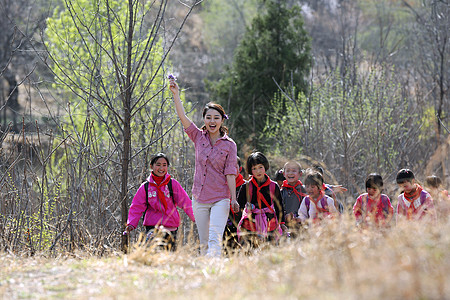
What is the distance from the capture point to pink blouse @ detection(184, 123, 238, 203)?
564cm

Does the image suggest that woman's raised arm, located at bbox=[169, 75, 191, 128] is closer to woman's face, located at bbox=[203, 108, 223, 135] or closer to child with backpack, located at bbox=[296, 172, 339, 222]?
woman's face, located at bbox=[203, 108, 223, 135]

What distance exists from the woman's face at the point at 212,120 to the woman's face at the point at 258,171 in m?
0.57

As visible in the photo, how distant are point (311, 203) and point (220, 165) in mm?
1010

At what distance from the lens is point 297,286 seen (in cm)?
289

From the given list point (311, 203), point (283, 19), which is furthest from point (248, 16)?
point (311, 203)

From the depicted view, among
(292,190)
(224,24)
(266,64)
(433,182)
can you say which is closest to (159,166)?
(292,190)

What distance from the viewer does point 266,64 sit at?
16.8 m

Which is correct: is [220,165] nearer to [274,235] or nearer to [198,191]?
[198,191]

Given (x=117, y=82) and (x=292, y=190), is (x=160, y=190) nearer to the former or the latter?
(x=117, y=82)

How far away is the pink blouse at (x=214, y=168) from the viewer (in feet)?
18.5

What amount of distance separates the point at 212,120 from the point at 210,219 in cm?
94

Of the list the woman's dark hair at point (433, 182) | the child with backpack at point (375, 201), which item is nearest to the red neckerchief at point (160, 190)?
the child with backpack at point (375, 201)

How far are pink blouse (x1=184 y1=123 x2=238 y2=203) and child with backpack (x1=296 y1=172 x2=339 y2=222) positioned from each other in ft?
2.56

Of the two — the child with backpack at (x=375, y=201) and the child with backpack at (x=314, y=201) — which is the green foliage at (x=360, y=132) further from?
the child with backpack at (x=314, y=201)
